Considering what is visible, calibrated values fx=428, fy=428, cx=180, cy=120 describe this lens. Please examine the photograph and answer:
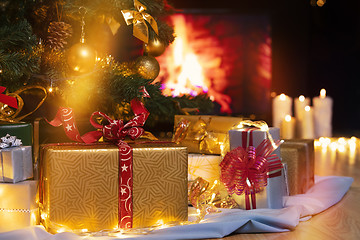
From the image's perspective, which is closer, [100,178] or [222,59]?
[100,178]

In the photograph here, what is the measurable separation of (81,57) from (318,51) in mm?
2805

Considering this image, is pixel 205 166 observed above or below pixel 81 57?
below

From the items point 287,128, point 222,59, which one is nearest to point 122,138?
point 287,128

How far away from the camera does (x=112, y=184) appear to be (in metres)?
0.89

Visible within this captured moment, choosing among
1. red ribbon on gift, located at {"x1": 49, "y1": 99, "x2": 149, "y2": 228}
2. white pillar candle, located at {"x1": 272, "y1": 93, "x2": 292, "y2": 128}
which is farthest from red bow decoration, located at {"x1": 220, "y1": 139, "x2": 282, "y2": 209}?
white pillar candle, located at {"x1": 272, "y1": 93, "x2": 292, "y2": 128}

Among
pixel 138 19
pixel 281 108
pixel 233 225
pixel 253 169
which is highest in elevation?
pixel 138 19

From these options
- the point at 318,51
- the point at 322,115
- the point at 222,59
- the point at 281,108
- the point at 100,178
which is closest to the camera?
the point at 100,178

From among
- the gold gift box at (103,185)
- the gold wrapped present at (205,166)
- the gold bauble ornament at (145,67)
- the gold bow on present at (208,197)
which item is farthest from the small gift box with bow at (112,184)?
A: the gold bauble ornament at (145,67)

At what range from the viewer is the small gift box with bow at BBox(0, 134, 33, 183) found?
2.94ft

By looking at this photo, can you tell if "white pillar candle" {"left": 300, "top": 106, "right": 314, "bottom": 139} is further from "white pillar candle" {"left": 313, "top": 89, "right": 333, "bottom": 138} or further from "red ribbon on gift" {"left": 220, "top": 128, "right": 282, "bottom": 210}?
"red ribbon on gift" {"left": 220, "top": 128, "right": 282, "bottom": 210}

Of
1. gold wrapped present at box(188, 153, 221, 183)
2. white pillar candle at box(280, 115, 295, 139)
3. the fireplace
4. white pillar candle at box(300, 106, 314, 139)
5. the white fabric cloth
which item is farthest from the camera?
the fireplace

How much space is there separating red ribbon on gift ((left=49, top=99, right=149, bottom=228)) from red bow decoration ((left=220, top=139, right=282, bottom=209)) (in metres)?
0.25

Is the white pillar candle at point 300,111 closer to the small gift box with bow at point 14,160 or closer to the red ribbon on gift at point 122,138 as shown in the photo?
the red ribbon on gift at point 122,138

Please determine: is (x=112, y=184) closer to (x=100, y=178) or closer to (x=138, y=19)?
(x=100, y=178)
